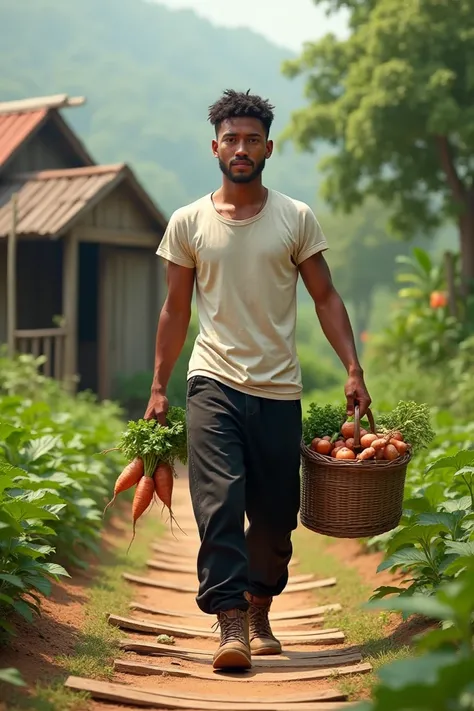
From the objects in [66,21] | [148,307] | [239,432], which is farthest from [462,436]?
[66,21]

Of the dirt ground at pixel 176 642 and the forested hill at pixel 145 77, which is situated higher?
the forested hill at pixel 145 77

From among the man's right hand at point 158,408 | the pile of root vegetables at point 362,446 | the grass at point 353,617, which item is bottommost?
the grass at point 353,617

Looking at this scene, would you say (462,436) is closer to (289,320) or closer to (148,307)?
(289,320)

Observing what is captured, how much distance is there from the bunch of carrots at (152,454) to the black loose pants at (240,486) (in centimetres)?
19

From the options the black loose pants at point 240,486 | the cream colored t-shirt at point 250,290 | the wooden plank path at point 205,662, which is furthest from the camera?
the cream colored t-shirt at point 250,290

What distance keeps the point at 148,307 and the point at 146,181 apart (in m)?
90.0

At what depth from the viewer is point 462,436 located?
8008 millimetres

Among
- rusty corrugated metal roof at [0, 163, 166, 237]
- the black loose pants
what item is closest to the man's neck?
the black loose pants

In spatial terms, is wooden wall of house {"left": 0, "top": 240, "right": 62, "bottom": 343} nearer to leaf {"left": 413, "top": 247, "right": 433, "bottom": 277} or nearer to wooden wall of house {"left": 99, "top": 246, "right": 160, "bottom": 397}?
wooden wall of house {"left": 99, "top": 246, "right": 160, "bottom": 397}

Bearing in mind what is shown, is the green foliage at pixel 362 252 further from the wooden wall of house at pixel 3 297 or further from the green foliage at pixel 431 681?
the green foliage at pixel 431 681

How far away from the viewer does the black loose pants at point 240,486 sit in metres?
4.93

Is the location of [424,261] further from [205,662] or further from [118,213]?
[205,662]

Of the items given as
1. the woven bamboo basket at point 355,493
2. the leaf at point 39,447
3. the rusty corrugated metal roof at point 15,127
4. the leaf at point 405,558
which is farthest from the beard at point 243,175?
the rusty corrugated metal roof at point 15,127

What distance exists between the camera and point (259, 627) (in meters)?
5.44
